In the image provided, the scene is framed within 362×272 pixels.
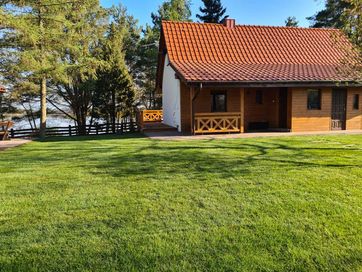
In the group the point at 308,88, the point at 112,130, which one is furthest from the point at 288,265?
the point at 112,130

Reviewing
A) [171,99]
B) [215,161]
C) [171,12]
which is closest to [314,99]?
[171,99]

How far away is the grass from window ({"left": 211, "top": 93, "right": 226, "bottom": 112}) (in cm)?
862

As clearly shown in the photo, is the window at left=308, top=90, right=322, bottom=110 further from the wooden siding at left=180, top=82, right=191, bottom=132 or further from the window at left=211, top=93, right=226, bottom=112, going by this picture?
the wooden siding at left=180, top=82, right=191, bottom=132

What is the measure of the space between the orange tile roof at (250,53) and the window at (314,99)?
0.86 meters

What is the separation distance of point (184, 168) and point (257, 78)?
27.4ft

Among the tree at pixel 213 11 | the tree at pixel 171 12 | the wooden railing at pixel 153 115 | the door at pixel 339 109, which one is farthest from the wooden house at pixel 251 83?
the tree at pixel 213 11

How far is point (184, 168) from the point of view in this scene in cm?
717

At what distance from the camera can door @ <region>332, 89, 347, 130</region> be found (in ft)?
51.8

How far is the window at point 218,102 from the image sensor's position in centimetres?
1623

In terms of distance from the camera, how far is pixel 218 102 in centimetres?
1631

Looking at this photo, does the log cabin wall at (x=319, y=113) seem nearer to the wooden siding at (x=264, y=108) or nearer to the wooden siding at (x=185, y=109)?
the wooden siding at (x=264, y=108)

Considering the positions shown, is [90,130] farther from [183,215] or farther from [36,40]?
[183,215]

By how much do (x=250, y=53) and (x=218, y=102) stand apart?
3.65 metres

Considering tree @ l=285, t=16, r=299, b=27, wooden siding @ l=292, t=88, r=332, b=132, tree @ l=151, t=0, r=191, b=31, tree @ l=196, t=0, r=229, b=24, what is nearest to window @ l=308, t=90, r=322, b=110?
wooden siding @ l=292, t=88, r=332, b=132
